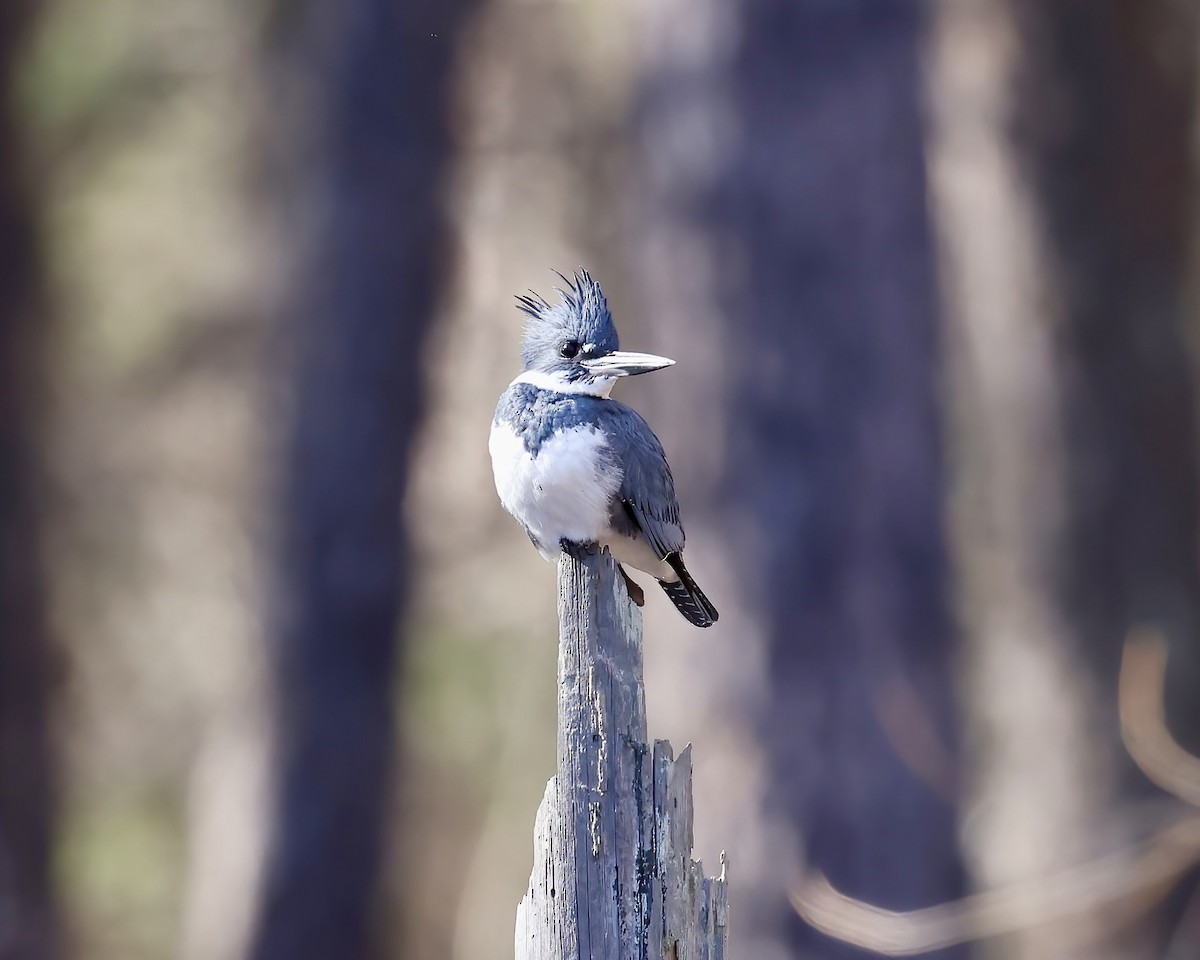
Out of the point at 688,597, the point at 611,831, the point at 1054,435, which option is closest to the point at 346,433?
the point at 1054,435

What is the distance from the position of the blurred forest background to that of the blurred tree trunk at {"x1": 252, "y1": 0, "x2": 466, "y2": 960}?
2 centimetres

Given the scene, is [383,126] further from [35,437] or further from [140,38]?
[35,437]

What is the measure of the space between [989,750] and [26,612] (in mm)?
5769

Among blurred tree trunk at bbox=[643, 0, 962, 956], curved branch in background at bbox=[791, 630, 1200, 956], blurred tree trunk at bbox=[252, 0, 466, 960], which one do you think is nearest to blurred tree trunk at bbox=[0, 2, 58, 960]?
blurred tree trunk at bbox=[252, 0, 466, 960]

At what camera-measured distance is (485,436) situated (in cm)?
712

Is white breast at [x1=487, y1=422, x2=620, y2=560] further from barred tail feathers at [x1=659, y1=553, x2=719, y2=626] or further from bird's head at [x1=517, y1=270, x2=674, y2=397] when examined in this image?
barred tail feathers at [x1=659, y1=553, x2=719, y2=626]

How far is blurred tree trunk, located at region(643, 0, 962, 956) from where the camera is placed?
4.74 metres

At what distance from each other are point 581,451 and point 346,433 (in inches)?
170

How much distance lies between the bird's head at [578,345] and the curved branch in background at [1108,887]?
7.82 feet

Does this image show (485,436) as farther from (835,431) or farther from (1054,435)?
(1054,435)

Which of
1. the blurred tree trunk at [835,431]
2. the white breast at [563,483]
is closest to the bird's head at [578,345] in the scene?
the white breast at [563,483]

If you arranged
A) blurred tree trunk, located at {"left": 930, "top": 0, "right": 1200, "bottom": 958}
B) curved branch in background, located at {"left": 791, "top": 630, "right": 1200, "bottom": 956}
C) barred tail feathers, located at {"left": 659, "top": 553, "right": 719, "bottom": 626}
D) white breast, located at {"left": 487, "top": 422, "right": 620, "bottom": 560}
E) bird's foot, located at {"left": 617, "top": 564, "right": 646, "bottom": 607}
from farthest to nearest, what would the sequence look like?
blurred tree trunk, located at {"left": 930, "top": 0, "right": 1200, "bottom": 958}
curved branch in background, located at {"left": 791, "top": 630, "right": 1200, "bottom": 956}
barred tail feathers, located at {"left": 659, "top": 553, "right": 719, "bottom": 626}
white breast, located at {"left": 487, "top": 422, "right": 620, "bottom": 560}
bird's foot, located at {"left": 617, "top": 564, "right": 646, "bottom": 607}

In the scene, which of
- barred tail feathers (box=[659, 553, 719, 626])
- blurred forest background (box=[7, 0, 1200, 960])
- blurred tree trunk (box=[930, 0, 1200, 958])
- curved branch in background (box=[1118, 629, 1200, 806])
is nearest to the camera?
barred tail feathers (box=[659, 553, 719, 626])

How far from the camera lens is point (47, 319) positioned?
7953mm
